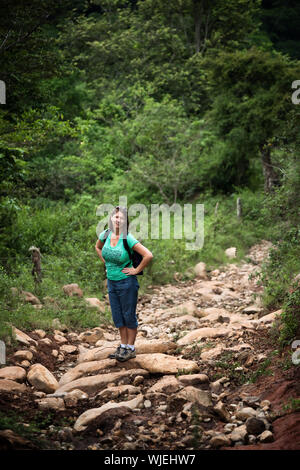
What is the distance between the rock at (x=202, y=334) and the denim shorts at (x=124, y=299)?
1.24 metres

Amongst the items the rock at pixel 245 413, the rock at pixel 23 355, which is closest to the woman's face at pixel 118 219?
the rock at pixel 23 355

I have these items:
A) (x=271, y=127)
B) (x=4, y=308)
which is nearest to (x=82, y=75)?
(x=271, y=127)

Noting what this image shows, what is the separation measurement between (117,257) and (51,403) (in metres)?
1.53

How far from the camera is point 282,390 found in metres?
3.71

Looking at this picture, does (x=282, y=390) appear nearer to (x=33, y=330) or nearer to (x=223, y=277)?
(x=33, y=330)

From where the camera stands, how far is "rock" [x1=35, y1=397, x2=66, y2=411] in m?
3.92

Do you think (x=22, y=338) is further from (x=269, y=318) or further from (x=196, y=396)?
(x=269, y=318)

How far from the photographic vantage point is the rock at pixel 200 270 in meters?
10.2

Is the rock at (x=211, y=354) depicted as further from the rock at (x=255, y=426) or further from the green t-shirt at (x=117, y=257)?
the rock at (x=255, y=426)

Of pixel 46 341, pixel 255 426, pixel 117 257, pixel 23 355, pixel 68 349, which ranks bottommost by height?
pixel 68 349

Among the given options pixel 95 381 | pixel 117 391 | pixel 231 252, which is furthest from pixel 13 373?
pixel 231 252

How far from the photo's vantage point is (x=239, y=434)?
10.4 feet

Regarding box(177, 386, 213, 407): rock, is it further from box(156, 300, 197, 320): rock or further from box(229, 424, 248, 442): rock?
box(156, 300, 197, 320): rock

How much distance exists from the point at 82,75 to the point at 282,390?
1951cm
